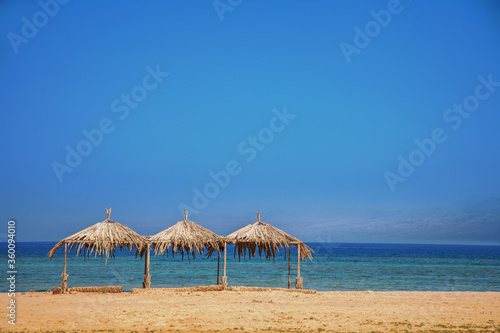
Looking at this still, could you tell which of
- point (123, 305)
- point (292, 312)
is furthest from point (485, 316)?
point (123, 305)

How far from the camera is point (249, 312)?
14.9 metres

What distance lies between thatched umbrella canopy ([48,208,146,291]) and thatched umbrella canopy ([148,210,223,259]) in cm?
68

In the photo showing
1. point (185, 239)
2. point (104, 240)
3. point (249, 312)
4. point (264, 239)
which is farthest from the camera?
point (264, 239)

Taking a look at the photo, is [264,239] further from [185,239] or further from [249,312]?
[249,312]

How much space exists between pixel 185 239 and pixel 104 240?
10.3 feet

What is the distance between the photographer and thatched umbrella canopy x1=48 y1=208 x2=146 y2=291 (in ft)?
63.2

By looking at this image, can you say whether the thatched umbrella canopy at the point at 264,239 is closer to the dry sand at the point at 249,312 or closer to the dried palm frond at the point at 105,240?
the dry sand at the point at 249,312

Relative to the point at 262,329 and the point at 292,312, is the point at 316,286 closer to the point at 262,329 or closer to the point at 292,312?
the point at 292,312

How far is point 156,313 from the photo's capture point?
14.7 m

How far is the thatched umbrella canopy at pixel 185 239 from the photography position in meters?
19.9

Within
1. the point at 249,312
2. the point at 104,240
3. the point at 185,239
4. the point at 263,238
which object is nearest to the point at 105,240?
the point at 104,240

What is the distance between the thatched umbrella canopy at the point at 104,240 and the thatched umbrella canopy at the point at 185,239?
26.8 inches

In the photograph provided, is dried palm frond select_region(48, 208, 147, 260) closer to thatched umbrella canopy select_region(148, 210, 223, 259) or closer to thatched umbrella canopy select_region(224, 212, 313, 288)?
thatched umbrella canopy select_region(148, 210, 223, 259)

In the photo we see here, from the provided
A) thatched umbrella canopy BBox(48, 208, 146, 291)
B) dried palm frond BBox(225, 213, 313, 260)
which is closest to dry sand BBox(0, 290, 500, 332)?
thatched umbrella canopy BBox(48, 208, 146, 291)
